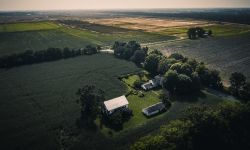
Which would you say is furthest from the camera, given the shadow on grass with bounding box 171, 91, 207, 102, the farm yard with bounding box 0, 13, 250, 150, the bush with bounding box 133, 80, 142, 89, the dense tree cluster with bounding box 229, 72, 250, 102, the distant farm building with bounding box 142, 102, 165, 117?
the bush with bounding box 133, 80, 142, 89

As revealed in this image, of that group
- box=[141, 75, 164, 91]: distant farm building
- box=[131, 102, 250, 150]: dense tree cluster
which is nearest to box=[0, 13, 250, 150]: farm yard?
box=[141, 75, 164, 91]: distant farm building

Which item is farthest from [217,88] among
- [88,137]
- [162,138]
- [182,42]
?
[182,42]

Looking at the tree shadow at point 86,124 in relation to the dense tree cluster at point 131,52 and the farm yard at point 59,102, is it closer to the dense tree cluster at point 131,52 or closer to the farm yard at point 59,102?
the farm yard at point 59,102

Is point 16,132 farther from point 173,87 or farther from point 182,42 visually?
point 182,42

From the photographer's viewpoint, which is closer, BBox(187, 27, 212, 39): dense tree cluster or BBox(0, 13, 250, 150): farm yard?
BBox(0, 13, 250, 150): farm yard

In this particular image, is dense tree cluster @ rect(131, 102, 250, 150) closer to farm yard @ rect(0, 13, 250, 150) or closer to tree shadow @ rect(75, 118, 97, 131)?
farm yard @ rect(0, 13, 250, 150)
